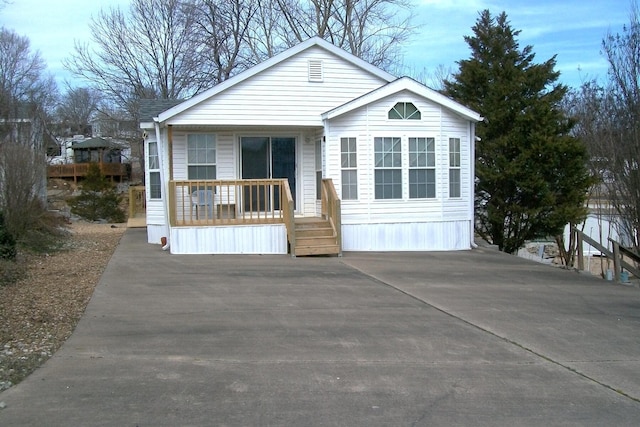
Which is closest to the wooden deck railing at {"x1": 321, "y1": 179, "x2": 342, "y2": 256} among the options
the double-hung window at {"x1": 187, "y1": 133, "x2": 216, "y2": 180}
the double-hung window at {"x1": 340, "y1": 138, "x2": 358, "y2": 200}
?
the double-hung window at {"x1": 340, "y1": 138, "x2": 358, "y2": 200}

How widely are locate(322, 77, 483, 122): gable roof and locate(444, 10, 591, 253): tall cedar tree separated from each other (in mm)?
2943

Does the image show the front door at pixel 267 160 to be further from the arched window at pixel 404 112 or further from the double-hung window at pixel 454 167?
the double-hung window at pixel 454 167

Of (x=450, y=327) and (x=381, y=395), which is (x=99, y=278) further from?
(x=381, y=395)

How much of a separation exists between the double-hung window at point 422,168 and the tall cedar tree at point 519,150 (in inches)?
122

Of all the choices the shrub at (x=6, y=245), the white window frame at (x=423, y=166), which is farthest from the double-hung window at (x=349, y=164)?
the shrub at (x=6, y=245)

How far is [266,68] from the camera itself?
15016mm

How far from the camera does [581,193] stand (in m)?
17.7

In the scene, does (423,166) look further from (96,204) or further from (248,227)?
(96,204)

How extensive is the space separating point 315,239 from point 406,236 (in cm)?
275

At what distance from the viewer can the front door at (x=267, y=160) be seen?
15758 millimetres

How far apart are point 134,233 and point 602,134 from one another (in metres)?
14.0

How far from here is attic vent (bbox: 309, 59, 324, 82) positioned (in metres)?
15.4

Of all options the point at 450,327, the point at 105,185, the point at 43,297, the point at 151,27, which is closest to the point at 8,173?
the point at 43,297

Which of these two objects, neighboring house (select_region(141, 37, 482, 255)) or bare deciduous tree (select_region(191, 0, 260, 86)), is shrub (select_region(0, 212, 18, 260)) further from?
bare deciduous tree (select_region(191, 0, 260, 86))
